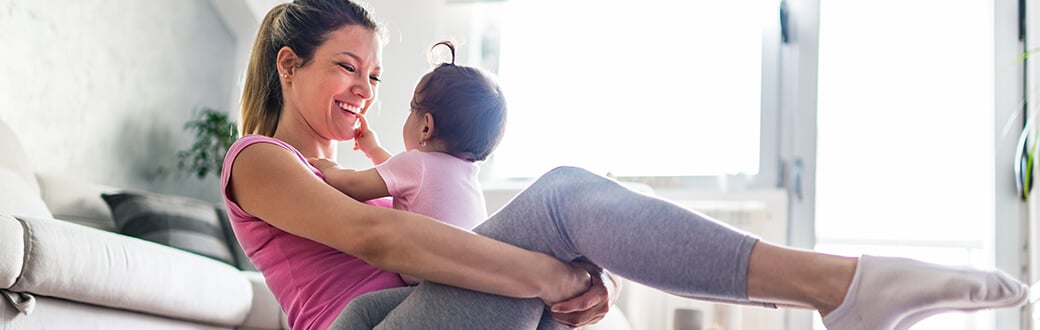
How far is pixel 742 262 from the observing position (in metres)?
0.99

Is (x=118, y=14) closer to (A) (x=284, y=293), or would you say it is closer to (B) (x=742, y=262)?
(A) (x=284, y=293)

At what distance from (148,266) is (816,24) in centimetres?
244

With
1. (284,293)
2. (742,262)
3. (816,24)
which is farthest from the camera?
(816,24)

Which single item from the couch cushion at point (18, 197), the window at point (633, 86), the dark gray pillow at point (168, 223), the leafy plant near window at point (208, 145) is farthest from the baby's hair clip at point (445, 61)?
the leafy plant near window at point (208, 145)

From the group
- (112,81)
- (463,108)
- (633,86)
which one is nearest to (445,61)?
(463,108)

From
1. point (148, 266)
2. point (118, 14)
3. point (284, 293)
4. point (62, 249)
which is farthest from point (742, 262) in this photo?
point (118, 14)

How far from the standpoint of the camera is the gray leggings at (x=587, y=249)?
101cm

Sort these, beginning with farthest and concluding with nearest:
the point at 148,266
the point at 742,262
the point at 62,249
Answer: the point at 148,266, the point at 62,249, the point at 742,262

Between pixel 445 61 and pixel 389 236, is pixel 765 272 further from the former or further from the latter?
pixel 445 61

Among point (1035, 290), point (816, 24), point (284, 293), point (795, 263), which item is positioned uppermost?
point (816, 24)

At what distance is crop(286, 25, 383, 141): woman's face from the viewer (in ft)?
5.07

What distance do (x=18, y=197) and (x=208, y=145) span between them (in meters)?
1.69

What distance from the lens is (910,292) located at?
978 millimetres

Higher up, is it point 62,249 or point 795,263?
point 795,263
